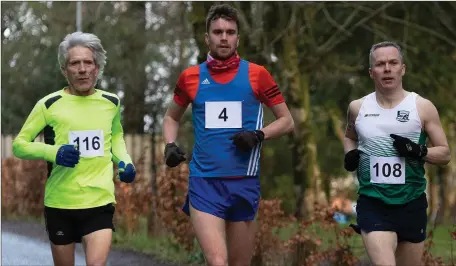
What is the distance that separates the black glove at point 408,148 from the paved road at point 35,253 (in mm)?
5649

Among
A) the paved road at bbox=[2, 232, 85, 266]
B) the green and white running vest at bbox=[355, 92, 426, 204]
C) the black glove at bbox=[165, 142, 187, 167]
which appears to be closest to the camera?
the green and white running vest at bbox=[355, 92, 426, 204]

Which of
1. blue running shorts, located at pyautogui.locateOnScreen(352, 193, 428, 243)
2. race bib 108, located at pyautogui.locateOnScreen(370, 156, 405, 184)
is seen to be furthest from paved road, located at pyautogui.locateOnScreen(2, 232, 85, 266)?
race bib 108, located at pyautogui.locateOnScreen(370, 156, 405, 184)

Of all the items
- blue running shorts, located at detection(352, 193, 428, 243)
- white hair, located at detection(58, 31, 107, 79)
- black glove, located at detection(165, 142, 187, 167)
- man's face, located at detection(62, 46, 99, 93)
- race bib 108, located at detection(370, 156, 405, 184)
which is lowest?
blue running shorts, located at detection(352, 193, 428, 243)

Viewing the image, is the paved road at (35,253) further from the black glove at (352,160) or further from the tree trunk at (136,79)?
the black glove at (352,160)

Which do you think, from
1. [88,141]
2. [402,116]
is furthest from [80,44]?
[402,116]

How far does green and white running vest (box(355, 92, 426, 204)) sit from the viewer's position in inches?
251

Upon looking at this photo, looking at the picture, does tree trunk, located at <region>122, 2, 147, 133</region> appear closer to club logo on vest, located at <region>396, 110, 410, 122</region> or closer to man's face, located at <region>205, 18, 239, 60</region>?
man's face, located at <region>205, 18, 239, 60</region>

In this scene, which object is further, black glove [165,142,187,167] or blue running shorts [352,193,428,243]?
black glove [165,142,187,167]

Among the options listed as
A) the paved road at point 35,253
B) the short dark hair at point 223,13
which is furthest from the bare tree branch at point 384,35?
the short dark hair at point 223,13

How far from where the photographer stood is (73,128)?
21.4 ft

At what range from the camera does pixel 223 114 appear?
261 inches

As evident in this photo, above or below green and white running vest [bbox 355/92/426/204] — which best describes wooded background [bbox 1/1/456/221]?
above

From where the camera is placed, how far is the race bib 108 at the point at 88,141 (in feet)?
21.2

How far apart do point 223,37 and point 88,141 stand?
3.52 ft
